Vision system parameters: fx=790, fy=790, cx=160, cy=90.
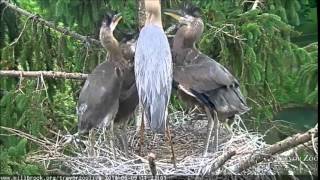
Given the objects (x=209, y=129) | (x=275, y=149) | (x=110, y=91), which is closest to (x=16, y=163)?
(x=110, y=91)

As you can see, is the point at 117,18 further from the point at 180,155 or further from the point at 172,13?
the point at 180,155

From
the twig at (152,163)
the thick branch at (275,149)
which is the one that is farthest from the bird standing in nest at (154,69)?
the thick branch at (275,149)

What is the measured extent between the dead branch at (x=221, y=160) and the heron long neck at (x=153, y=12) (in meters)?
0.39

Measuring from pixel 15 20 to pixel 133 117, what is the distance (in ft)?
1.54

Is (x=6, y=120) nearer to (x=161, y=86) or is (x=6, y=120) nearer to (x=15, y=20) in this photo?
(x=15, y=20)

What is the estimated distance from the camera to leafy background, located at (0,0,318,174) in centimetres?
214

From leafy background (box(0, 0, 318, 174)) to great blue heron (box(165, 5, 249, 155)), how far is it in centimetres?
4

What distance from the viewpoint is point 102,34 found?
215cm

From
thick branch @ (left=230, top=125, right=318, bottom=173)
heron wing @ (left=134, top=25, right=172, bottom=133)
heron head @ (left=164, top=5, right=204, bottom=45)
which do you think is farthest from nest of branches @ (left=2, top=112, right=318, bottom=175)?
heron head @ (left=164, top=5, right=204, bottom=45)

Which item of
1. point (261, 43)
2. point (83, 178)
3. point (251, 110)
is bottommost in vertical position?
point (83, 178)

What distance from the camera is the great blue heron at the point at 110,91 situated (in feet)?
6.86

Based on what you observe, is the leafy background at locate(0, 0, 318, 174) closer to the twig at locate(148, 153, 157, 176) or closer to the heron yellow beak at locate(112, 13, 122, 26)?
the heron yellow beak at locate(112, 13, 122, 26)

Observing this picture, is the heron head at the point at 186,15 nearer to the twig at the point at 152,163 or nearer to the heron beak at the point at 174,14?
the heron beak at the point at 174,14

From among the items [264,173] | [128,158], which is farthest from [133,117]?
[264,173]
